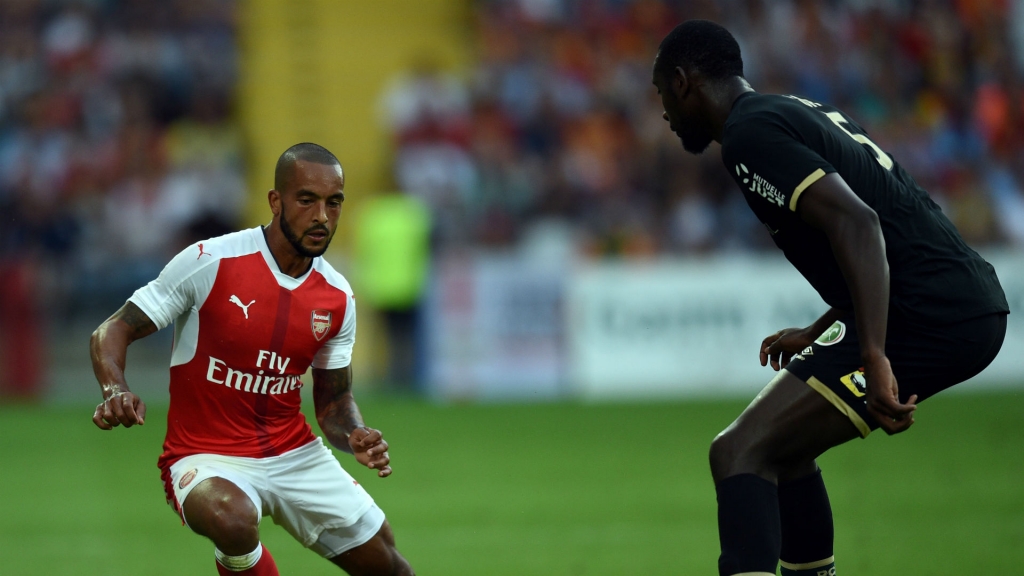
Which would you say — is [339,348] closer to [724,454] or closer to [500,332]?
[724,454]

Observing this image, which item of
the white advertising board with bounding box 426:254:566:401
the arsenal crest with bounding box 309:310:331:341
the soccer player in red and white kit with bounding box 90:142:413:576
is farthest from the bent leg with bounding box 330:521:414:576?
the white advertising board with bounding box 426:254:566:401

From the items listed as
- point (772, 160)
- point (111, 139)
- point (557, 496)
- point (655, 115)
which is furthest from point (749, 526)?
point (111, 139)

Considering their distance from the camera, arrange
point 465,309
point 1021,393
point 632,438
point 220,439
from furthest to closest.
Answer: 1. point 465,309
2. point 1021,393
3. point 632,438
4. point 220,439

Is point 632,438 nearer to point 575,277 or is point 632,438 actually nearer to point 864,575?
point 575,277

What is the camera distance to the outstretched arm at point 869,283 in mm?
4043

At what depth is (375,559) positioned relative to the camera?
5012mm

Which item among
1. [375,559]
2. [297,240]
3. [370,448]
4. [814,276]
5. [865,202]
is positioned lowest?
[375,559]

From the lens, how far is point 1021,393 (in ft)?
44.7

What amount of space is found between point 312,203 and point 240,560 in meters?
1.33

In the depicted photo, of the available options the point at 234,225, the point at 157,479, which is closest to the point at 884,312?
the point at 157,479

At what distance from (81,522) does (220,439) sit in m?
3.75

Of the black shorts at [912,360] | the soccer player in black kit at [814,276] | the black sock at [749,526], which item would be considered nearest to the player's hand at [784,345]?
the soccer player in black kit at [814,276]

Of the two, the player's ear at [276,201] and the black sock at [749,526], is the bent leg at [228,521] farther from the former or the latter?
the black sock at [749,526]

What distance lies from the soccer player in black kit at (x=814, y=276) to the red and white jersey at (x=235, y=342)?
163 centimetres
